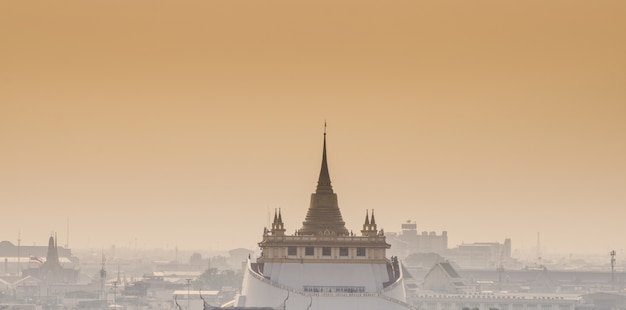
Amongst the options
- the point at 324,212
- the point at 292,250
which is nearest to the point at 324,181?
the point at 324,212

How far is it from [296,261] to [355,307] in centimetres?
622

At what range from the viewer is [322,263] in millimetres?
117000

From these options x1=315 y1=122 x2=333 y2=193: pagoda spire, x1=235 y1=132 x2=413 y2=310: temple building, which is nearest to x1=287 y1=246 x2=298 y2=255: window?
x1=235 y1=132 x2=413 y2=310: temple building

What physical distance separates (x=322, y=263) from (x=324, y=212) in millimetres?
3451

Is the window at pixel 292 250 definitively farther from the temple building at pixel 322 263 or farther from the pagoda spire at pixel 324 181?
the pagoda spire at pixel 324 181

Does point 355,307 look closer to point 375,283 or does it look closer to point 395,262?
point 375,283

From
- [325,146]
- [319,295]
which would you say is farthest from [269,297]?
[325,146]

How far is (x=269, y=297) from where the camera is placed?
114312mm

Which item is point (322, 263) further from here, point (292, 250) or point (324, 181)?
point (324, 181)

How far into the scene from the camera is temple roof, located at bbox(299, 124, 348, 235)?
4688 inches

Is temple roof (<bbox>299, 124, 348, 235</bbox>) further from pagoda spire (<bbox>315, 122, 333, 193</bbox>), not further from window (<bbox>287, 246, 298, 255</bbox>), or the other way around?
window (<bbox>287, 246, 298, 255</bbox>)

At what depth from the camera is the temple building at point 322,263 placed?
115250 millimetres

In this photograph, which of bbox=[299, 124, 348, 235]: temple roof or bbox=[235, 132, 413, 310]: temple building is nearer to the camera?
bbox=[235, 132, 413, 310]: temple building

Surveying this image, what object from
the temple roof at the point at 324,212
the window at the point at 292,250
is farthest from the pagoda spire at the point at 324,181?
the window at the point at 292,250
